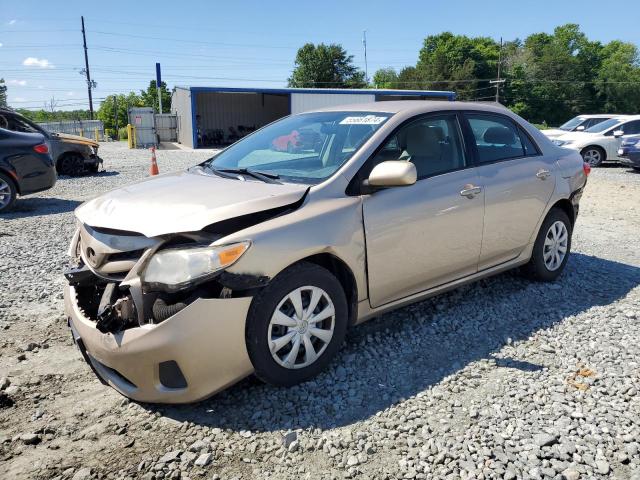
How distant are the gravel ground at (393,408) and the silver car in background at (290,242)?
9.6 inches

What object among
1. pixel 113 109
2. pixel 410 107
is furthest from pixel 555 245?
pixel 113 109

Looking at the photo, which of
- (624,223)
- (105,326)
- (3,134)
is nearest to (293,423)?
(105,326)

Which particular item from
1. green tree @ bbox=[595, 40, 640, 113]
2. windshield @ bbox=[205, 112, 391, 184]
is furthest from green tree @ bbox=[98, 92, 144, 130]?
green tree @ bbox=[595, 40, 640, 113]

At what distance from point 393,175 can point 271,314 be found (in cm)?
118

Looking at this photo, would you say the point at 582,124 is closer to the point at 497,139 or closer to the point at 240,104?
the point at 497,139

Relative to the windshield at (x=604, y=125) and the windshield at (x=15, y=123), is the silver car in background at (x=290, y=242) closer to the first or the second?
the windshield at (x=15, y=123)

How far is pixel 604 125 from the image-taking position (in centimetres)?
1741

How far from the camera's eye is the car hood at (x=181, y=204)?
2939 millimetres

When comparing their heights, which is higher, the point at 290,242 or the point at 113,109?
the point at 113,109

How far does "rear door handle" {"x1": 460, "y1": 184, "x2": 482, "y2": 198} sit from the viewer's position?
159 inches

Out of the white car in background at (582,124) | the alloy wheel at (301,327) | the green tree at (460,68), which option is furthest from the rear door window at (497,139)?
the green tree at (460,68)

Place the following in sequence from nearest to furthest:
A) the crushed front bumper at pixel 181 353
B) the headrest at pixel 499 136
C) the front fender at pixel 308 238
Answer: the crushed front bumper at pixel 181 353 < the front fender at pixel 308 238 < the headrest at pixel 499 136

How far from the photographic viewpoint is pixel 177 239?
292 centimetres

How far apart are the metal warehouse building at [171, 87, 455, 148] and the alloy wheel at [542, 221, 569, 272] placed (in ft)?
91.1
